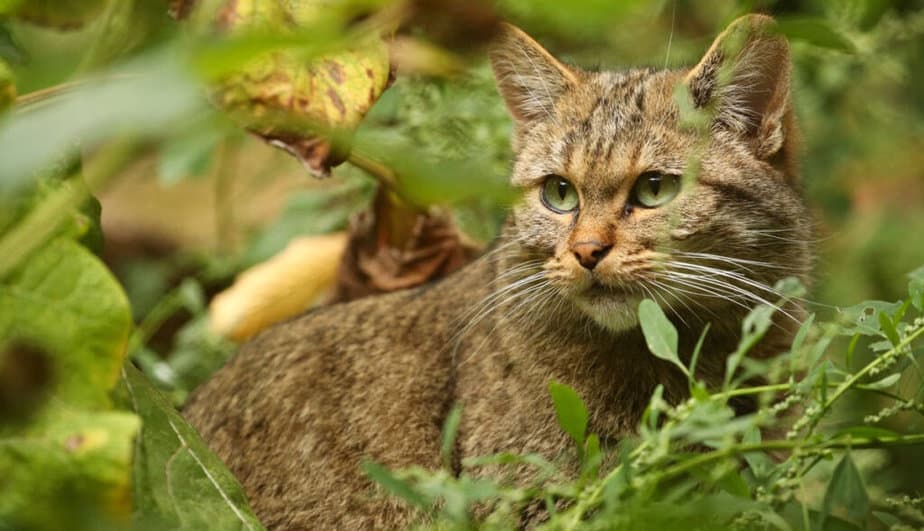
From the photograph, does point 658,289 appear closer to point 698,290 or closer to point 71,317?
point 698,290

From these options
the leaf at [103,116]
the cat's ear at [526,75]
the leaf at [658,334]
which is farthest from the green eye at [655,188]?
the leaf at [103,116]

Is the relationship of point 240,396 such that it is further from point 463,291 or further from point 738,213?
point 738,213

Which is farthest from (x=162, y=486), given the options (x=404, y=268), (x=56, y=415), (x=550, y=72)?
(x=404, y=268)

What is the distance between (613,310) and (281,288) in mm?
1909

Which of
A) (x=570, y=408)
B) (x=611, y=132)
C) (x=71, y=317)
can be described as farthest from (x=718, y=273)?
(x=71, y=317)

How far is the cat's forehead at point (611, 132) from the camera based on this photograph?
2.75 metres

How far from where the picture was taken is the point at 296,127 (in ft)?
4.20

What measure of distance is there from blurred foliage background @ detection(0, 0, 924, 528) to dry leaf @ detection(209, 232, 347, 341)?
0.21ft

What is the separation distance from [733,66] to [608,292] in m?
0.61

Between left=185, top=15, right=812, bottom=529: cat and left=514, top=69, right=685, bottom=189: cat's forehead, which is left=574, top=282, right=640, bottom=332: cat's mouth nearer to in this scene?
left=185, top=15, right=812, bottom=529: cat

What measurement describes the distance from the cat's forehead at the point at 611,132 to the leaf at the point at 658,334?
82 cm

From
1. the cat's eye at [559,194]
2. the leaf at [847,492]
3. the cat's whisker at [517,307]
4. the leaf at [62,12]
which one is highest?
the leaf at [62,12]

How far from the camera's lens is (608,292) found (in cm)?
269

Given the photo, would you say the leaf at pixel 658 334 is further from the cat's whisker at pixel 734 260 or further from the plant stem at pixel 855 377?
the cat's whisker at pixel 734 260
